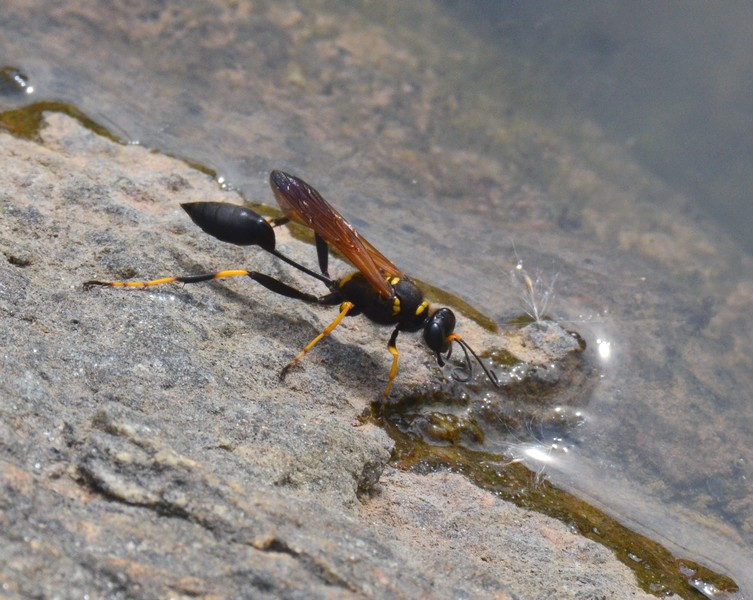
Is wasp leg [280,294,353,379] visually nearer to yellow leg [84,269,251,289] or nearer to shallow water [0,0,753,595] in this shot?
yellow leg [84,269,251,289]


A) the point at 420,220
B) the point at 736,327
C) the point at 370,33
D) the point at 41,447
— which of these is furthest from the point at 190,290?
the point at 370,33

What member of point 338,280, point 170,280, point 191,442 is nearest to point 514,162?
point 338,280

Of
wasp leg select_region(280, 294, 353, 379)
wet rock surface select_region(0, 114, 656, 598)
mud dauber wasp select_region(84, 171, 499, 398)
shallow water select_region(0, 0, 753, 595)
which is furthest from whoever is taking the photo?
shallow water select_region(0, 0, 753, 595)

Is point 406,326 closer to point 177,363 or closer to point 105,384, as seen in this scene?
point 177,363

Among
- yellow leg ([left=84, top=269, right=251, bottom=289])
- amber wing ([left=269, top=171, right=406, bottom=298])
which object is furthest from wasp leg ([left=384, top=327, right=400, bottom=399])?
yellow leg ([left=84, top=269, right=251, bottom=289])

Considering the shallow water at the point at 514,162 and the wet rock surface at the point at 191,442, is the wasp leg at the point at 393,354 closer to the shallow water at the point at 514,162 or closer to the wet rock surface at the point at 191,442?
the wet rock surface at the point at 191,442

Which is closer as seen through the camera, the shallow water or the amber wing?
the amber wing
